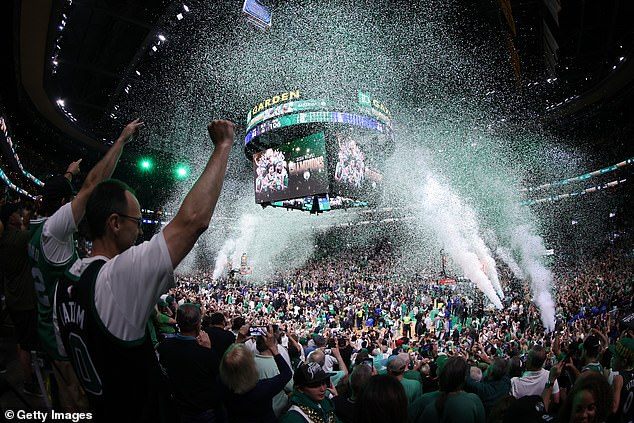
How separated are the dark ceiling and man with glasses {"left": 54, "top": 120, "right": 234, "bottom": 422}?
35.9 ft

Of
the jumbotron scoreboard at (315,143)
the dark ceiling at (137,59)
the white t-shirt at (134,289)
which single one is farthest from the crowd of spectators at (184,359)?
the jumbotron scoreboard at (315,143)

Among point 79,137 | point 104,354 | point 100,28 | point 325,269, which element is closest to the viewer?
point 104,354

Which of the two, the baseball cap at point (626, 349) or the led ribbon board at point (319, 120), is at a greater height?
the led ribbon board at point (319, 120)

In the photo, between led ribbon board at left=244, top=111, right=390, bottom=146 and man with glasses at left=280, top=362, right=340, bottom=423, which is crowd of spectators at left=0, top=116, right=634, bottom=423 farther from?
led ribbon board at left=244, top=111, right=390, bottom=146

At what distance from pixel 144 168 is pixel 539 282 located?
27.5 m

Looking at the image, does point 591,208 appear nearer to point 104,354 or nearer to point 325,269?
point 325,269

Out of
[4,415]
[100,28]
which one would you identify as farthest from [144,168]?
[4,415]

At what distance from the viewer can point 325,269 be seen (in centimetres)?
4553

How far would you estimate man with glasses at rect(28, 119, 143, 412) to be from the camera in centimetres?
238

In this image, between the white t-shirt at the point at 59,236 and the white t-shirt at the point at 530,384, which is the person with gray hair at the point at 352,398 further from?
the white t-shirt at the point at 59,236

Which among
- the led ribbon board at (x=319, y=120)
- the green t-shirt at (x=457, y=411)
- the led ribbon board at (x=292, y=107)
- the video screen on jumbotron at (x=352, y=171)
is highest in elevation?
the led ribbon board at (x=292, y=107)

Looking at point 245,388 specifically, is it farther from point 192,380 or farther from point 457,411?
point 457,411

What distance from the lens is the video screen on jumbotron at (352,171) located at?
20.9 m

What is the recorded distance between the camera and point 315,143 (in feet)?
69.2
